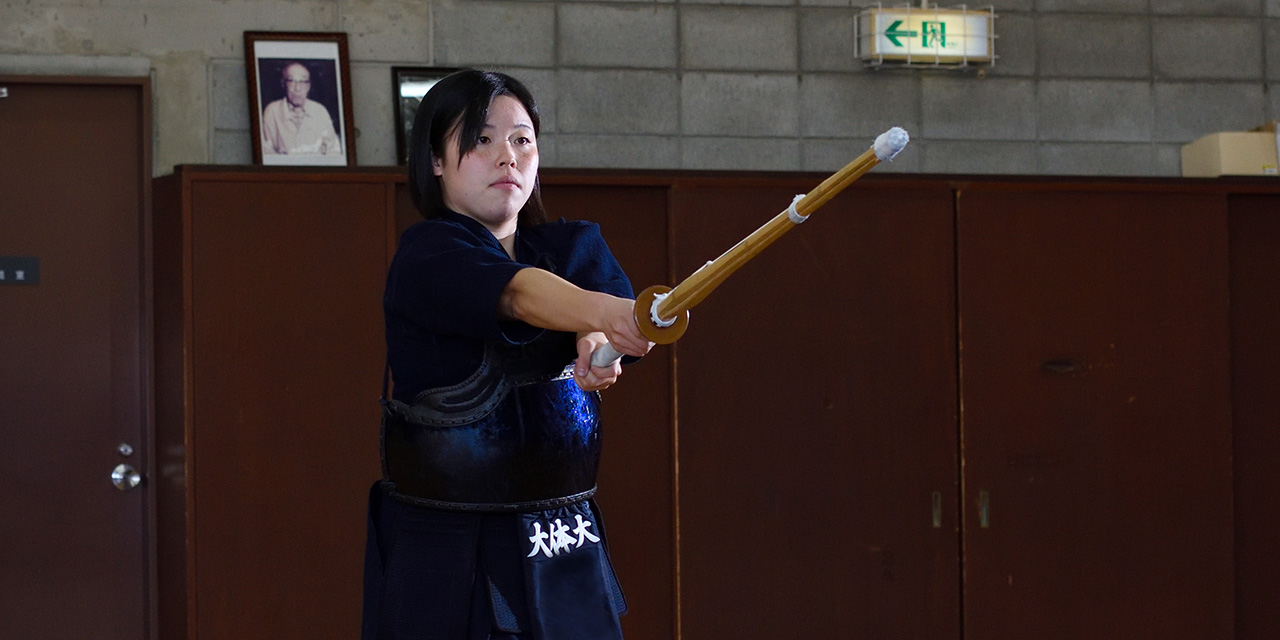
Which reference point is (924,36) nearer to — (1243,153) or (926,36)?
(926,36)

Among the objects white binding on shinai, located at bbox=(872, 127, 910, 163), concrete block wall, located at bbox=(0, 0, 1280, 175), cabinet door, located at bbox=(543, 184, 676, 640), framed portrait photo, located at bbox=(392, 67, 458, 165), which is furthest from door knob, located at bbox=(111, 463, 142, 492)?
white binding on shinai, located at bbox=(872, 127, 910, 163)

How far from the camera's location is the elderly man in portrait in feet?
11.7

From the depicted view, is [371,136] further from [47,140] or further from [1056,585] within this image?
[1056,585]

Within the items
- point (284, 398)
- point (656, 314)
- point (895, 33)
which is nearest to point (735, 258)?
point (656, 314)

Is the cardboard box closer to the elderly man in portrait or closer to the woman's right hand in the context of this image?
the elderly man in portrait

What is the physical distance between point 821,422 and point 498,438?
→ 7.03 feet

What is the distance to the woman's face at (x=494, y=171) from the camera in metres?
1.56

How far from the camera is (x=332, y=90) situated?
3633 mm

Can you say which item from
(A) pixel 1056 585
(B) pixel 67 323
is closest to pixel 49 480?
(B) pixel 67 323

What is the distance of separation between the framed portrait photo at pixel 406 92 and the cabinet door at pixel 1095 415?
156 centimetres

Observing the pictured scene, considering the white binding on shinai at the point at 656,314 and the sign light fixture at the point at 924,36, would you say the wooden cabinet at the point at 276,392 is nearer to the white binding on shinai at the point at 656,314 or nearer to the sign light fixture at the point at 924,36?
the sign light fixture at the point at 924,36

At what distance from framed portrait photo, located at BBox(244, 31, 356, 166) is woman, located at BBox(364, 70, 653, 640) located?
2101 mm

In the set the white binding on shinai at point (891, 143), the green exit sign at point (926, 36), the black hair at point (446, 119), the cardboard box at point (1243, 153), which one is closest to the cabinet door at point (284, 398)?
the green exit sign at point (926, 36)

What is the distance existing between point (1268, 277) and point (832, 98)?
139cm
